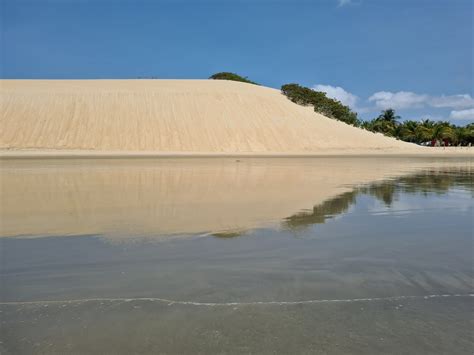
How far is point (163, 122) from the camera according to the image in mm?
45844

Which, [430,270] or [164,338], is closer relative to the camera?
[164,338]

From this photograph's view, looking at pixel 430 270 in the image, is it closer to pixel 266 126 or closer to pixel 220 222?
pixel 220 222

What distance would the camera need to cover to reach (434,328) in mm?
3055

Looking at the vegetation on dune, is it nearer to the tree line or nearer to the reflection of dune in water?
the tree line

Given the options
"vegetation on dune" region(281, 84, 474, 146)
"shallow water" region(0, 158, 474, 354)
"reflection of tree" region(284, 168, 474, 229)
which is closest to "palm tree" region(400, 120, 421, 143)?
"vegetation on dune" region(281, 84, 474, 146)

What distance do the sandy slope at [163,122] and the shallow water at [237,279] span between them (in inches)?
1244

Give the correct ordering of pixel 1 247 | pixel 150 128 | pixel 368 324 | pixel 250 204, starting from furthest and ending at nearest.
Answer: pixel 150 128 < pixel 250 204 < pixel 1 247 < pixel 368 324

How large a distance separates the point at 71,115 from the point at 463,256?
150 feet

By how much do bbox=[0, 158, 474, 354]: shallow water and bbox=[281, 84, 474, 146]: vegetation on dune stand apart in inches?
2039

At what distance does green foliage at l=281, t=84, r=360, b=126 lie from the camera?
58.1 m

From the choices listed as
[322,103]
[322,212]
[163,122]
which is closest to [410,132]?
[322,103]

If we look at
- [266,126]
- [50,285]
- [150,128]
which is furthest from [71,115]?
[50,285]

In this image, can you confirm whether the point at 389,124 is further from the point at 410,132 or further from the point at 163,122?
the point at 163,122

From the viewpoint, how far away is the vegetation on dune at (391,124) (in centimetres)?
5847
